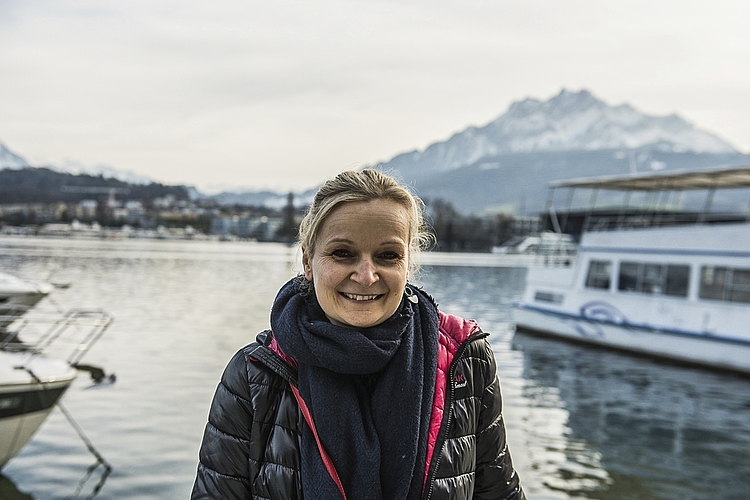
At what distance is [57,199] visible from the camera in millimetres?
173750

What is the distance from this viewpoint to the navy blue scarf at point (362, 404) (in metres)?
1.84

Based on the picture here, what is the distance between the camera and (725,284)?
50.7 ft

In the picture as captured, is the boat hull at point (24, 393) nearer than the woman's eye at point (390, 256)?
No

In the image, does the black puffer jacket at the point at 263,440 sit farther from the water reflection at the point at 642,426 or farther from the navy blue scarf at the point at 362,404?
the water reflection at the point at 642,426

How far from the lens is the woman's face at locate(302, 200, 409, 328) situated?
75.4 inches

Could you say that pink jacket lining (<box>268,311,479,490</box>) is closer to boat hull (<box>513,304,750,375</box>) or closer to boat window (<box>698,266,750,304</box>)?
boat window (<box>698,266,750,304</box>)


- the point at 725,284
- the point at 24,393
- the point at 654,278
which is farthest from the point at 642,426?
the point at 24,393

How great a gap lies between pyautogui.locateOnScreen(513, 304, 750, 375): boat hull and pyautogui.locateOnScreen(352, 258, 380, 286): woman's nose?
50.8 feet

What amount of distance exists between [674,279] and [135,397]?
12383 mm

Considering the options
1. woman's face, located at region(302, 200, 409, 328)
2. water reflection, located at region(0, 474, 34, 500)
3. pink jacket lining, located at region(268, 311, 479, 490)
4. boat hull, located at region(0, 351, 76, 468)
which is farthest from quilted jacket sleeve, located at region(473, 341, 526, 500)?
water reflection, located at region(0, 474, 34, 500)

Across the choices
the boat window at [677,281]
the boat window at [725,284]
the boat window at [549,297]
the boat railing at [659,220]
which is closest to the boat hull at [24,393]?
the boat window at [725,284]

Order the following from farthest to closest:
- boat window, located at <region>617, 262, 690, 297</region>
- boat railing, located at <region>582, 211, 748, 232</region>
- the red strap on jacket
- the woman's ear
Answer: boat railing, located at <region>582, 211, 748, 232</region>
boat window, located at <region>617, 262, 690, 297</region>
the woman's ear
the red strap on jacket

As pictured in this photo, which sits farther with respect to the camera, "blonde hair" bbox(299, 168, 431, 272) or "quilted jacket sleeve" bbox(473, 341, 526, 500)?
"quilted jacket sleeve" bbox(473, 341, 526, 500)

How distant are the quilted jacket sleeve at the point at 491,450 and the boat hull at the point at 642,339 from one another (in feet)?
49.1
